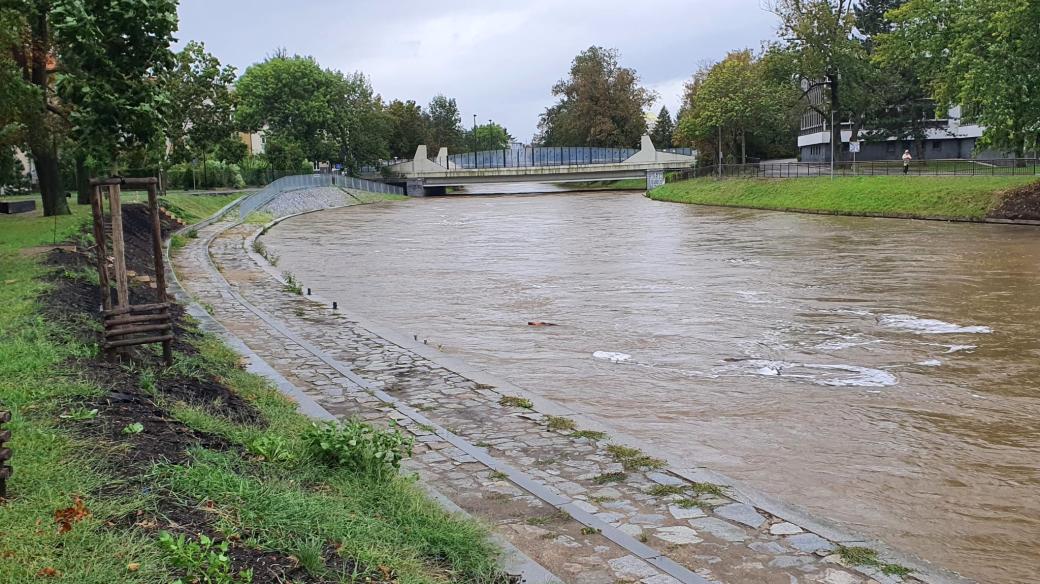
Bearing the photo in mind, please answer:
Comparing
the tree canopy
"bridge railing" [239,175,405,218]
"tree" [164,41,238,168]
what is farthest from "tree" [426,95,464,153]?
"tree" [164,41,238,168]

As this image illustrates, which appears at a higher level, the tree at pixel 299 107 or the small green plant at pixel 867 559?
the tree at pixel 299 107

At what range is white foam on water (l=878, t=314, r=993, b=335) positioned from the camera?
14.8m

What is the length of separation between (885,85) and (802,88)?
8.15 metres

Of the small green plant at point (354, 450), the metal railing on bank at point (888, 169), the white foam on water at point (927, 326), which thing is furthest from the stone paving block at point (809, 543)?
the metal railing on bank at point (888, 169)

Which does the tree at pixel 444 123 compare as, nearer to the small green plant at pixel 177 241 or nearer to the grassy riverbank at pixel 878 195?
the grassy riverbank at pixel 878 195

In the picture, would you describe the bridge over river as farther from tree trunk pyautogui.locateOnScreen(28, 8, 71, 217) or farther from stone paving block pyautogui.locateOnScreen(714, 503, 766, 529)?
stone paving block pyautogui.locateOnScreen(714, 503, 766, 529)

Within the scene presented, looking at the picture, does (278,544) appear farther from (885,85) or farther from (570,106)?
(570,106)

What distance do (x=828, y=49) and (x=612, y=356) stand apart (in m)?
50.4

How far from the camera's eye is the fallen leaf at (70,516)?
4.63m

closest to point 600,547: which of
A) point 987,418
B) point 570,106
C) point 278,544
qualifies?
point 278,544

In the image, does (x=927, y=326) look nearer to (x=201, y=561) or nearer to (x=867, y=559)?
(x=867, y=559)

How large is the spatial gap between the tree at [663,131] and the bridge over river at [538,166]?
17.8m

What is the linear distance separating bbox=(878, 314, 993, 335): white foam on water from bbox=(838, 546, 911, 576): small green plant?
9.70 metres

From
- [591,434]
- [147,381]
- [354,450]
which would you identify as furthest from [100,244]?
[591,434]
